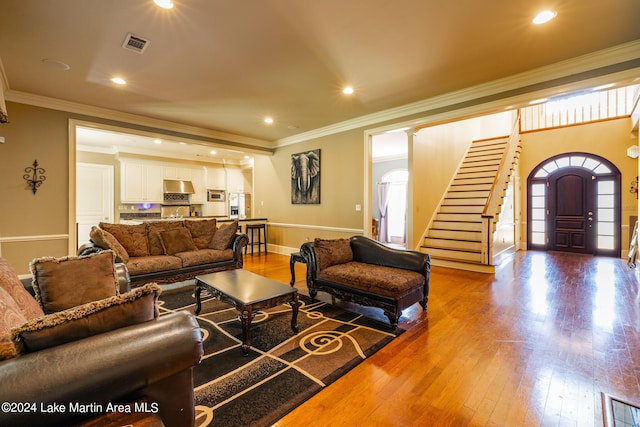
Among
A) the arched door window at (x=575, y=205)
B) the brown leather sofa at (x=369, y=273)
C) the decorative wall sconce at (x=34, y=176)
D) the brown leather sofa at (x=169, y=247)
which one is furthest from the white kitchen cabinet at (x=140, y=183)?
the arched door window at (x=575, y=205)

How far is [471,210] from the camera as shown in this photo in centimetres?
645

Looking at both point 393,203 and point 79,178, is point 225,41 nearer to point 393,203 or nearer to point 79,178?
point 79,178

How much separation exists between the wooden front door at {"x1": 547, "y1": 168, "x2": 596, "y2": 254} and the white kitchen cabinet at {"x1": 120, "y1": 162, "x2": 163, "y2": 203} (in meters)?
10.7

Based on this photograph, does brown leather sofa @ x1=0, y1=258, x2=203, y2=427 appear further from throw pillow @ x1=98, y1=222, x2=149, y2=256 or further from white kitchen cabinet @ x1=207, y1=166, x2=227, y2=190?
white kitchen cabinet @ x1=207, y1=166, x2=227, y2=190

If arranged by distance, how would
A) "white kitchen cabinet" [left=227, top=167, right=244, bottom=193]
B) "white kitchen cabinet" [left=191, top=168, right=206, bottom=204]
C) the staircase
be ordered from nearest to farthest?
the staircase
"white kitchen cabinet" [left=191, top=168, right=206, bottom=204]
"white kitchen cabinet" [left=227, top=167, right=244, bottom=193]

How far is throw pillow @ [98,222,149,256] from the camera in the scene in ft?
12.8

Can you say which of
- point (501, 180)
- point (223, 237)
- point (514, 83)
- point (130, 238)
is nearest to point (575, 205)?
point (501, 180)

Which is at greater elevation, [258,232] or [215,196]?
[215,196]

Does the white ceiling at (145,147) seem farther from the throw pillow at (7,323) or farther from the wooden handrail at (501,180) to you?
the wooden handrail at (501,180)

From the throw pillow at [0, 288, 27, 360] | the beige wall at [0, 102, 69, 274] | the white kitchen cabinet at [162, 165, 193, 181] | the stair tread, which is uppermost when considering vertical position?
the white kitchen cabinet at [162, 165, 193, 181]

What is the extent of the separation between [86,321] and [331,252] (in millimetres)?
2674

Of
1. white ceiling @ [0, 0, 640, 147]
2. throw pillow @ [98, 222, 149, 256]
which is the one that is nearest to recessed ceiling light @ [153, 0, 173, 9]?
white ceiling @ [0, 0, 640, 147]

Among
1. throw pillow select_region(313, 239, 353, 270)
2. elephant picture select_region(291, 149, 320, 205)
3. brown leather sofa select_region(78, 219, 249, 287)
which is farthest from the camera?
elephant picture select_region(291, 149, 320, 205)

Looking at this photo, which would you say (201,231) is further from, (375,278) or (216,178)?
(216,178)
